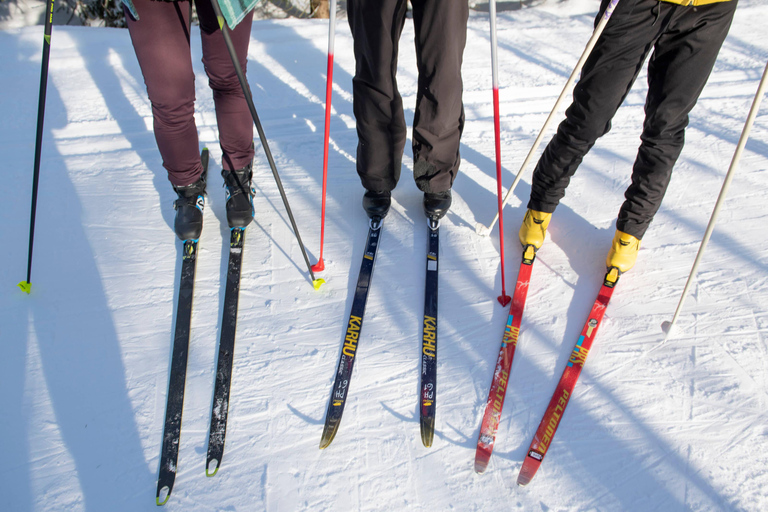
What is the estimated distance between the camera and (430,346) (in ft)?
6.14

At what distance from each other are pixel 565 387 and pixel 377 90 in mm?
1456

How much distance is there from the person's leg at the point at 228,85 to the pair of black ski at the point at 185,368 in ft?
1.38

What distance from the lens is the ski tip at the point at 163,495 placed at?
1.46m

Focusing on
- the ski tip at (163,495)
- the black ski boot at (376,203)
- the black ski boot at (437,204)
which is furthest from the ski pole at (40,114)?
the black ski boot at (437,204)

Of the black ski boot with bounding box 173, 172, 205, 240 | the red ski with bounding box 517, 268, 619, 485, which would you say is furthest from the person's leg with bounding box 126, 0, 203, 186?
the red ski with bounding box 517, 268, 619, 485

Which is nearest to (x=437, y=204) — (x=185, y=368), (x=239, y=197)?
(x=239, y=197)

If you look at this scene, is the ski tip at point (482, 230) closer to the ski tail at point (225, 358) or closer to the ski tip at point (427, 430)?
the ski tip at point (427, 430)

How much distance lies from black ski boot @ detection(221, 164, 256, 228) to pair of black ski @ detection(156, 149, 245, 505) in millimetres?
60

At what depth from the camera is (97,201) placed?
2.50 metres

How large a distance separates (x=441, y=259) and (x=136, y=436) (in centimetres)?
149

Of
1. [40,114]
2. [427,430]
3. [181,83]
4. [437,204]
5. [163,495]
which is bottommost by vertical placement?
[163,495]

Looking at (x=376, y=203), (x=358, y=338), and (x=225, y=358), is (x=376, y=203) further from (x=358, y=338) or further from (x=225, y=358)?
(x=225, y=358)

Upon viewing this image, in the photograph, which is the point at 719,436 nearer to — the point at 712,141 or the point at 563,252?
the point at 563,252

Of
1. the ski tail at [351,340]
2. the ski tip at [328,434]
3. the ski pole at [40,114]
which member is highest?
the ski pole at [40,114]
